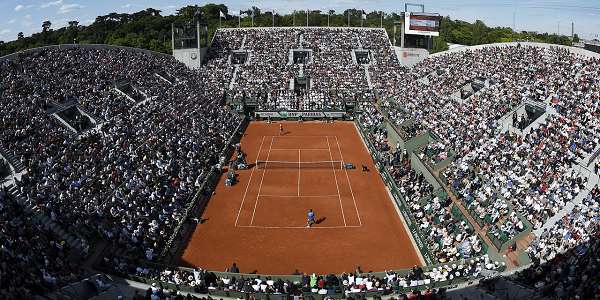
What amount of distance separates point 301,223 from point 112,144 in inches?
599

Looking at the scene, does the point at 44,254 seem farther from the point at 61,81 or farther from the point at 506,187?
the point at 61,81

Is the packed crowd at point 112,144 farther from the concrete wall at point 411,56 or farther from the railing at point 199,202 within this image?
the concrete wall at point 411,56

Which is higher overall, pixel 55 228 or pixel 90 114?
pixel 90 114

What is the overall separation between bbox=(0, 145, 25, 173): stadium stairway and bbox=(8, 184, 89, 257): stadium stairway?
3911 mm

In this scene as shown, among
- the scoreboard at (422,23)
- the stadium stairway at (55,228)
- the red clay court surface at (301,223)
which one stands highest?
the scoreboard at (422,23)

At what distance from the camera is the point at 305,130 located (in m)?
54.4

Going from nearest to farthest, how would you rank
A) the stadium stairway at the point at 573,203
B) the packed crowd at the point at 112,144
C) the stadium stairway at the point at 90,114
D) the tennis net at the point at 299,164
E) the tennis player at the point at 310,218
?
the stadium stairway at the point at 573,203 < the packed crowd at the point at 112,144 < the tennis player at the point at 310,218 < the tennis net at the point at 299,164 < the stadium stairway at the point at 90,114

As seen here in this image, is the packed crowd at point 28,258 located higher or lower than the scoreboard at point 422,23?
lower

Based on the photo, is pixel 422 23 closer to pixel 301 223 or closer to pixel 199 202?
pixel 301 223

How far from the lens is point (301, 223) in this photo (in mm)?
30453

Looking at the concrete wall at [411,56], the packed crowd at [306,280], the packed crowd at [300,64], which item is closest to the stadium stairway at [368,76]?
the packed crowd at [300,64]

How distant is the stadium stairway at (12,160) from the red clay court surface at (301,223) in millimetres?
11621

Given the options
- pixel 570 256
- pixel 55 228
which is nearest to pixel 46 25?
pixel 55 228

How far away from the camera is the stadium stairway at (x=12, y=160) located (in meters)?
30.2
